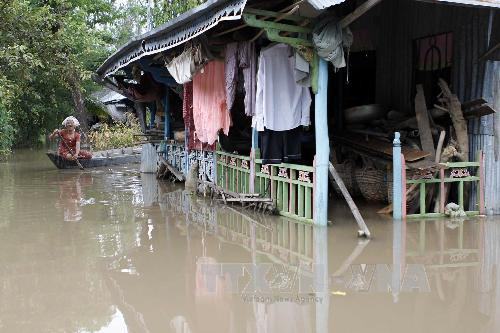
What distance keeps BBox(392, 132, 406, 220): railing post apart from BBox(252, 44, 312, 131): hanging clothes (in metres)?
1.33

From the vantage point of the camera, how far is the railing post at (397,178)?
7754 mm

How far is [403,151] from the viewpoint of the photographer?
27.9ft

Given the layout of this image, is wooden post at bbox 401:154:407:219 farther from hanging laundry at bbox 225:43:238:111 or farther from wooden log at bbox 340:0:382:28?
hanging laundry at bbox 225:43:238:111

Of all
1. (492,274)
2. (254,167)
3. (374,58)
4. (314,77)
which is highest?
(374,58)

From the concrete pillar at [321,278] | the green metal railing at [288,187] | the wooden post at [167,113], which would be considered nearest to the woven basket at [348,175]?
the green metal railing at [288,187]

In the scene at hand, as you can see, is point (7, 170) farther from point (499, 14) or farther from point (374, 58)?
point (499, 14)

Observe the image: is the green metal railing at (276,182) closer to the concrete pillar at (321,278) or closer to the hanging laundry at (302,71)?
the concrete pillar at (321,278)

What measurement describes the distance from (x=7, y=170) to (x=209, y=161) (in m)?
9.56

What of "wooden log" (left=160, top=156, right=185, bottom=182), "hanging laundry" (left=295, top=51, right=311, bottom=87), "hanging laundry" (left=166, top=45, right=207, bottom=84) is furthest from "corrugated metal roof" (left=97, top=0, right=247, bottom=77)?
"wooden log" (left=160, top=156, right=185, bottom=182)

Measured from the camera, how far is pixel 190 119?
464 inches

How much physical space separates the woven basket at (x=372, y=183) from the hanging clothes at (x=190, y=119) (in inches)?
127

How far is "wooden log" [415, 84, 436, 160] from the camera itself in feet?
27.7

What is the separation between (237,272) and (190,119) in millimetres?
6628

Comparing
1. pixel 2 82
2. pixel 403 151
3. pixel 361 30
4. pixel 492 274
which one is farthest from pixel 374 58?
pixel 2 82
